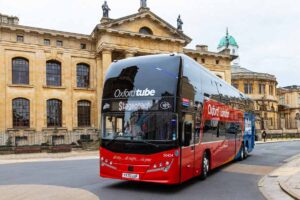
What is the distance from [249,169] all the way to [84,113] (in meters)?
25.9

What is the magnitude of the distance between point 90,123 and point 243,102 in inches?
888

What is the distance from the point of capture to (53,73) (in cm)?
3719

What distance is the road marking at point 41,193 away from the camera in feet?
29.7

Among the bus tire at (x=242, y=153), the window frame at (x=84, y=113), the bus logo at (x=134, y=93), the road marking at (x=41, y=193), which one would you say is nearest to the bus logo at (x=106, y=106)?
the bus logo at (x=134, y=93)

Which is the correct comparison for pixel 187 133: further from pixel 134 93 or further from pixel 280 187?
pixel 280 187

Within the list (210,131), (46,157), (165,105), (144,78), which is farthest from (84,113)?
(165,105)

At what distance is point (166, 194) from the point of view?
9.66 m

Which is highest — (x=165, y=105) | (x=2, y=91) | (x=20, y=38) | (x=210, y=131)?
(x=20, y=38)

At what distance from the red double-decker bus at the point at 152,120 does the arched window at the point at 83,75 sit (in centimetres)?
2850

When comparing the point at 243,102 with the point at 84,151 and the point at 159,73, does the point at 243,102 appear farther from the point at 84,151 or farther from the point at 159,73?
the point at 84,151

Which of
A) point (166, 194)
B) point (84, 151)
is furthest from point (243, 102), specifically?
point (84, 151)

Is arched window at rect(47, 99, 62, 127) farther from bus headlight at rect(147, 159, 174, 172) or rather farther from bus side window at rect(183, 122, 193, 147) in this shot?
bus headlight at rect(147, 159, 174, 172)

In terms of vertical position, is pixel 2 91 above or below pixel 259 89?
below

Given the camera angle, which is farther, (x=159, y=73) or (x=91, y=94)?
(x=91, y=94)
